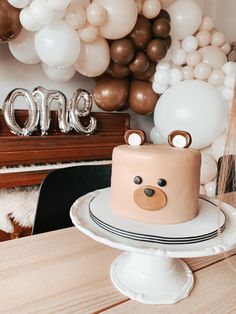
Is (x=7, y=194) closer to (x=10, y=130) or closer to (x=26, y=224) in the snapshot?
(x=26, y=224)

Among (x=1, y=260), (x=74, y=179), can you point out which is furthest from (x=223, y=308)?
(x=74, y=179)

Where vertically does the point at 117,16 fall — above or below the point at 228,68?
above

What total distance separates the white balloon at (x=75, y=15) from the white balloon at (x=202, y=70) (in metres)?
0.66

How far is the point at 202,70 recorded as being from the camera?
157 cm

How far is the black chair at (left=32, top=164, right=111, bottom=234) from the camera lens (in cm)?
97

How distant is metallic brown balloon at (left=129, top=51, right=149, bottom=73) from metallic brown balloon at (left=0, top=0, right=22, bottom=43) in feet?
1.92

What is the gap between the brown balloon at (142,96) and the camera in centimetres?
164

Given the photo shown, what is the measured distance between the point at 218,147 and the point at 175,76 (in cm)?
45

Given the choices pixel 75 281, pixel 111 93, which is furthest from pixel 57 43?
pixel 75 281

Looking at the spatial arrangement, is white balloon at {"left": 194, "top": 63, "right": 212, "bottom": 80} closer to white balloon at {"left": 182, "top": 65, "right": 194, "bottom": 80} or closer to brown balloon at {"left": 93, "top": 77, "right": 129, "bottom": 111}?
white balloon at {"left": 182, "top": 65, "right": 194, "bottom": 80}

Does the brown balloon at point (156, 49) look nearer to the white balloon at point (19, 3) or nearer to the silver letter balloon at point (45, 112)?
the silver letter balloon at point (45, 112)

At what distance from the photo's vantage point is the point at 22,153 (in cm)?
138

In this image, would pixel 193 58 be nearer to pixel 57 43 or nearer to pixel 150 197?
pixel 57 43

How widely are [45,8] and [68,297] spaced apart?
1066mm
